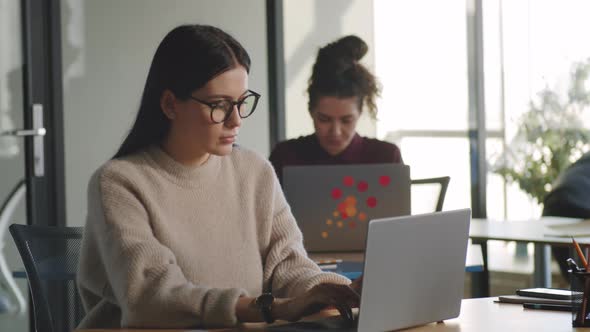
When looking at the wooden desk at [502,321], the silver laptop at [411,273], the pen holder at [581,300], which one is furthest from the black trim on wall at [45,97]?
the pen holder at [581,300]

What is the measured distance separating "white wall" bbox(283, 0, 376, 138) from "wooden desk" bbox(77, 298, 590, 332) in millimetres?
3109

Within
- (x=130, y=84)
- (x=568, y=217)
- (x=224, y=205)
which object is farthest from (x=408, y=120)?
(x=224, y=205)

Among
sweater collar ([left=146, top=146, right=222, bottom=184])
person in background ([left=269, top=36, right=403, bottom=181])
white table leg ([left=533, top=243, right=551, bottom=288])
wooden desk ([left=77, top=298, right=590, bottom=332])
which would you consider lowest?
white table leg ([left=533, top=243, right=551, bottom=288])

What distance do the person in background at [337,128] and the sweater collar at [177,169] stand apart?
1.35 m

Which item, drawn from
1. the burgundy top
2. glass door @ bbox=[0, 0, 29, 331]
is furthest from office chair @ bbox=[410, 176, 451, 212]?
glass door @ bbox=[0, 0, 29, 331]

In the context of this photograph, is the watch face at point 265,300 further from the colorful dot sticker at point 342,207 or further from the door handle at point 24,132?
the door handle at point 24,132

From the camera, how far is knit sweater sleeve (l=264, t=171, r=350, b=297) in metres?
2.13

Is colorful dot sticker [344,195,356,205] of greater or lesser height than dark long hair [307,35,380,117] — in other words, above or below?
below

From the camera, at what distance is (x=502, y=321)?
1832mm

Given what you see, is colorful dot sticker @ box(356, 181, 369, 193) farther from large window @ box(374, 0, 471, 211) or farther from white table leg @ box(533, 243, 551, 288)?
large window @ box(374, 0, 471, 211)

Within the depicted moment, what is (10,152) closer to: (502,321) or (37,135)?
(37,135)

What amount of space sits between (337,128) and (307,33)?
1.62m

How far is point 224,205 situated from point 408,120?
3203 mm

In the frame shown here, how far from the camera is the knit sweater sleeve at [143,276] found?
1.88m
